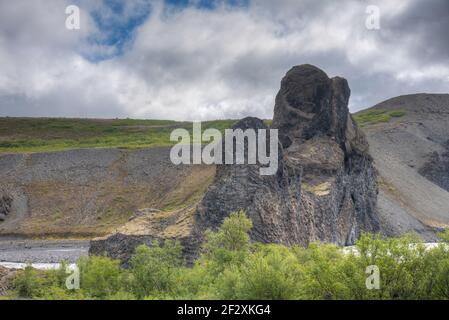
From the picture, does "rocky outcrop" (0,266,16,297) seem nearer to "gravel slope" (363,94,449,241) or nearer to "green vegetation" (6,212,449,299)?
"green vegetation" (6,212,449,299)

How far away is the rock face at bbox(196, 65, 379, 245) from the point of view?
4994 centimetres

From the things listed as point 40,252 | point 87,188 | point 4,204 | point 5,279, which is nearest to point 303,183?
point 40,252

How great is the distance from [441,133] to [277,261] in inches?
6310

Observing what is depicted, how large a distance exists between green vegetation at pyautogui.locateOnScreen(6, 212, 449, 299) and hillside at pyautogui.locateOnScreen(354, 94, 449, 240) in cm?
6067

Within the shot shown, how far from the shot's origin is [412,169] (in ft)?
463

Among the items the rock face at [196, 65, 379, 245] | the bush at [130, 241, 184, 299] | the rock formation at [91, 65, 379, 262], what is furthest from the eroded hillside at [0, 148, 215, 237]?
the bush at [130, 241, 184, 299]

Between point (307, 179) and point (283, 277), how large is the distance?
43131mm

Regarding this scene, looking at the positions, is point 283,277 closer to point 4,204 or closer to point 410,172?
point 4,204

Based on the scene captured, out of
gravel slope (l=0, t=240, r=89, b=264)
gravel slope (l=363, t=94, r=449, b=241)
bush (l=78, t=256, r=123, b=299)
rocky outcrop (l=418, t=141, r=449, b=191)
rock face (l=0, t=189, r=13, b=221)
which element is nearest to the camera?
bush (l=78, t=256, r=123, b=299)

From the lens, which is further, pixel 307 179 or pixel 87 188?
pixel 87 188

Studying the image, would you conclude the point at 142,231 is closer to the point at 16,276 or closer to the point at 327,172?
the point at 16,276

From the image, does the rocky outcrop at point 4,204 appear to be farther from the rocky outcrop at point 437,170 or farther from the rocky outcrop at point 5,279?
the rocky outcrop at point 437,170

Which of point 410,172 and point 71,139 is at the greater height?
point 71,139
